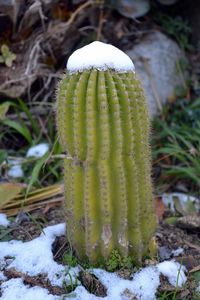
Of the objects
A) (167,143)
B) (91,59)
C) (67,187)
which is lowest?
(167,143)

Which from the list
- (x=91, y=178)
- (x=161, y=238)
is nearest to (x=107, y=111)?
(x=91, y=178)

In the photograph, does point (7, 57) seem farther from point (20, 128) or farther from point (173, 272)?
point (173, 272)

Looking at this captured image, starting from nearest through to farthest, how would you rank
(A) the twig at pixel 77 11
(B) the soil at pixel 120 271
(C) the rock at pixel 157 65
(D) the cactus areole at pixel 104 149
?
(D) the cactus areole at pixel 104 149 → (B) the soil at pixel 120 271 → (A) the twig at pixel 77 11 → (C) the rock at pixel 157 65

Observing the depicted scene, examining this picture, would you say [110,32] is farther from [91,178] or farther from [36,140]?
[91,178]

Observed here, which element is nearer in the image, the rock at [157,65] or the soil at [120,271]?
the soil at [120,271]

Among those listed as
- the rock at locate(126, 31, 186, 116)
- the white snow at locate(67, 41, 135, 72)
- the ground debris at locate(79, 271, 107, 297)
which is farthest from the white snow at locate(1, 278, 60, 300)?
the rock at locate(126, 31, 186, 116)

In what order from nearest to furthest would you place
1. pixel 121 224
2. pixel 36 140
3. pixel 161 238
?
pixel 121 224
pixel 161 238
pixel 36 140

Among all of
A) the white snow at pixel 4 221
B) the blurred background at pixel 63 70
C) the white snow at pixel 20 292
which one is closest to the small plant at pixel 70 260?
the white snow at pixel 20 292

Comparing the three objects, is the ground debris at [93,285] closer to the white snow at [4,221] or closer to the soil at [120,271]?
the soil at [120,271]
